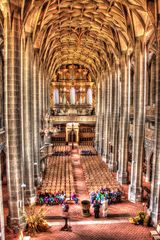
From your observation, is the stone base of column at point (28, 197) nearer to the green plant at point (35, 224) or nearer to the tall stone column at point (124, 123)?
the green plant at point (35, 224)

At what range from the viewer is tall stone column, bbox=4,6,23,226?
1341 cm

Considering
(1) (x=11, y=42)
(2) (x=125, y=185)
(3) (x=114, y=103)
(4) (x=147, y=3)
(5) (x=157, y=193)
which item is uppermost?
(4) (x=147, y=3)

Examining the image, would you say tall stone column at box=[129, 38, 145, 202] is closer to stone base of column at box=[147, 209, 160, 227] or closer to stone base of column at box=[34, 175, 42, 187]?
stone base of column at box=[147, 209, 160, 227]

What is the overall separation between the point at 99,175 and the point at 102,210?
7.87 m

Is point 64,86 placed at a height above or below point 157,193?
above

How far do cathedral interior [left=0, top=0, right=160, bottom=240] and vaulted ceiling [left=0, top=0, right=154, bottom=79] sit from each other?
→ 0.08 meters

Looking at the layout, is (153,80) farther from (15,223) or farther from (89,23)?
(15,223)

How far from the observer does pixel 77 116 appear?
142 ft

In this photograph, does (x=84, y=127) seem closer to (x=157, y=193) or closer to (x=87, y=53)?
(x=87, y=53)

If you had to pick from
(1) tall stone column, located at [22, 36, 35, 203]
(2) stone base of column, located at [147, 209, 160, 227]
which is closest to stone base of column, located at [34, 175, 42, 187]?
(1) tall stone column, located at [22, 36, 35, 203]

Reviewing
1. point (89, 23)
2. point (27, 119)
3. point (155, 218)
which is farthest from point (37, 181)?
point (89, 23)

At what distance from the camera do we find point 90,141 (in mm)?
47406

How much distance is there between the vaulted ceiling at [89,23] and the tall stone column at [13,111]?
182cm

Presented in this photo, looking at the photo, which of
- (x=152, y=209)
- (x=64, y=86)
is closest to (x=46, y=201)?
(x=152, y=209)
